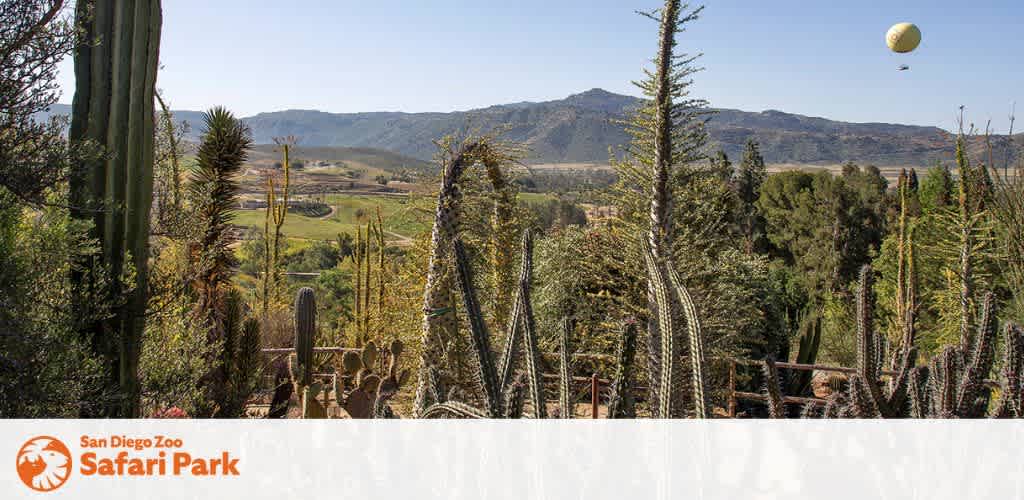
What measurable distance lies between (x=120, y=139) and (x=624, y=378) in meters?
2.46

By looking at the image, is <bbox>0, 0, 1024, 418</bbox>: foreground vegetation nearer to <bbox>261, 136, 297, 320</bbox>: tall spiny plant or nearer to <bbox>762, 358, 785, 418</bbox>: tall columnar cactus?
<bbox>762, 358, 785, 418</bbox>: tall columnar cactus

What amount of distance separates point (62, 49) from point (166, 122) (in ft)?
7.51

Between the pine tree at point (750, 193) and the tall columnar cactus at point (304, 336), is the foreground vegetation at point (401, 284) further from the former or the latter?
the pine tree at point (750, 193)

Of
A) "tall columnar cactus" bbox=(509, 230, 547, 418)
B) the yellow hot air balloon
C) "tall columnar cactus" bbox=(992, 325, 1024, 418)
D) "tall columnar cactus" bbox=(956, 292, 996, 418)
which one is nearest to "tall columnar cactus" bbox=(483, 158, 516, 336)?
"tall columnar cactus" bbox=(509, 230, 547, 418)

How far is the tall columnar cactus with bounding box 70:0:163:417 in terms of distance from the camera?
2846mm

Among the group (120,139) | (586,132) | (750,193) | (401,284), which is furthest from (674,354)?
(586,132)

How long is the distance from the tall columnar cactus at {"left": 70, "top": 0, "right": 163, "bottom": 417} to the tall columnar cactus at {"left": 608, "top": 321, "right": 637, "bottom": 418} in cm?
221

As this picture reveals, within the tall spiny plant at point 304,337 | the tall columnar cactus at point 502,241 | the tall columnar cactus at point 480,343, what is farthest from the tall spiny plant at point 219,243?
the tall columnar cactus at point 480,343

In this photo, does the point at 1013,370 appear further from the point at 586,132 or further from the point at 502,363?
the point at 586,132

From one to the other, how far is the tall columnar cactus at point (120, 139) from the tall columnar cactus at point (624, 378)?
221 centimetres

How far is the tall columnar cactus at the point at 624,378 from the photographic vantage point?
1704 mm

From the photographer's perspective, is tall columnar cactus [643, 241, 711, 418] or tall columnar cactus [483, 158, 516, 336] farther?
tall columnar cactus [483, 158, 516, 336]

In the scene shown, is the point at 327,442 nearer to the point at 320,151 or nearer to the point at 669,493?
the point at 669,493

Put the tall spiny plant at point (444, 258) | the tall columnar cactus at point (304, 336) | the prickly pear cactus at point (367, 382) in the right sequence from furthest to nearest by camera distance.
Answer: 1. the prickly pear cactus at point (367, 382)
2. the tall columnar cactus at point (304, 336)
3. the tall spiny plant at point (444, 258)
